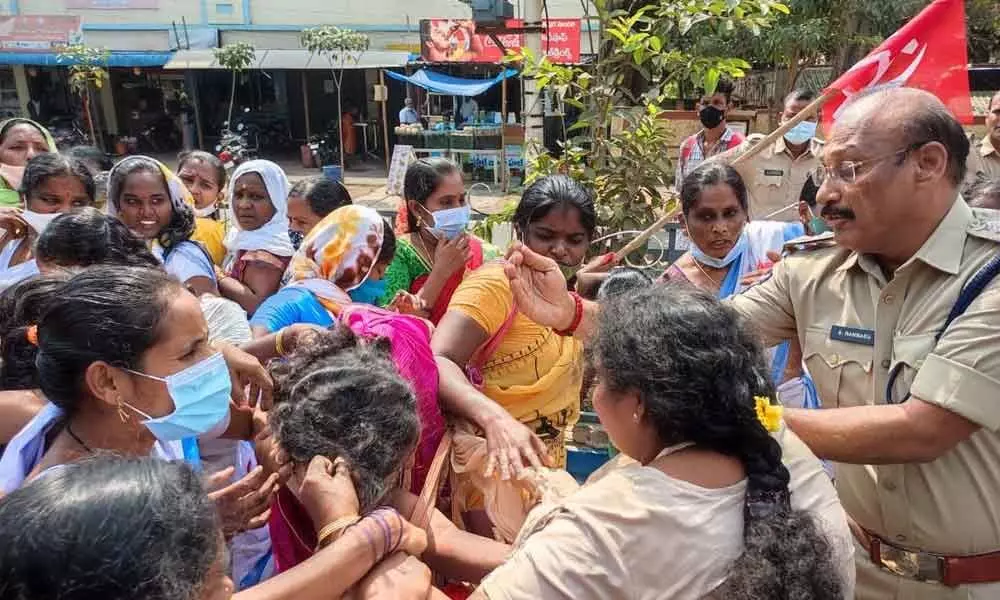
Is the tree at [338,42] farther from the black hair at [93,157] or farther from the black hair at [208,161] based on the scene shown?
the black hair at [208,161]

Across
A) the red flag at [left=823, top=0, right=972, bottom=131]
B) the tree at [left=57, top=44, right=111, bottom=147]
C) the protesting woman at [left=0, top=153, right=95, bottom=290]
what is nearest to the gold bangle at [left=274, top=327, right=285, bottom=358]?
the protesting woman at [left=0, top=153, right=95, bottom=290]

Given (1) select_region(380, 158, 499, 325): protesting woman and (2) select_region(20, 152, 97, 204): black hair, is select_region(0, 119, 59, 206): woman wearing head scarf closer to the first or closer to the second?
(2) select_region(20, 152, 97, 204): black hair

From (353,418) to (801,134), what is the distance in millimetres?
4934

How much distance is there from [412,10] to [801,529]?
20.8 m

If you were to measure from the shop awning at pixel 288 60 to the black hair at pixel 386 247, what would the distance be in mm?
16618

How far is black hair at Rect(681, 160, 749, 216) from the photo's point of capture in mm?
3104

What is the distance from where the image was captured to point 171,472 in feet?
→ 3.63

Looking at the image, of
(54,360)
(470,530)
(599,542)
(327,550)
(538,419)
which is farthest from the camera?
(538,419)

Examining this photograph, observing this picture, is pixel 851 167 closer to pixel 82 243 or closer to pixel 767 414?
pixel 767 414

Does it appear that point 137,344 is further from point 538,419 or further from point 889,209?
point 889,209

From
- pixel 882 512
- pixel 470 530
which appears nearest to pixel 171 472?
pixel 470 530

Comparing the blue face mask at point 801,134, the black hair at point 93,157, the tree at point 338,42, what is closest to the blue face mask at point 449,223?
the blue face mask at point 801,134

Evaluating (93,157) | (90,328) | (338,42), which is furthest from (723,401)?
(338,42)

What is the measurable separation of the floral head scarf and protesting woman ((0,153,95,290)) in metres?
1.34
